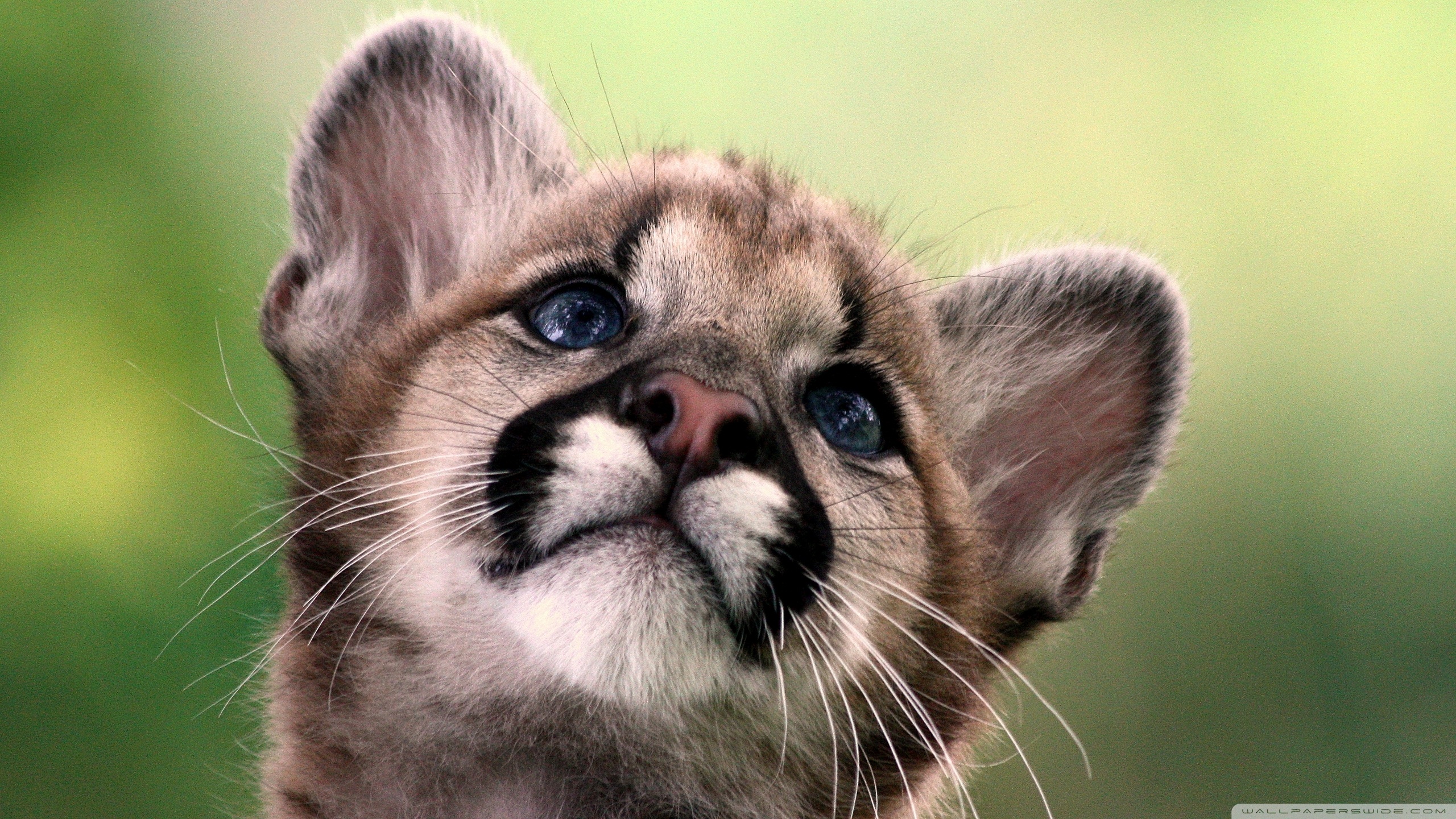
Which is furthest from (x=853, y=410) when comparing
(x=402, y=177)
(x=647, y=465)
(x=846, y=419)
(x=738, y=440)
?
(x=402, y=177)

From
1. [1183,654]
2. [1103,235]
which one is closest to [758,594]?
[1103,235]

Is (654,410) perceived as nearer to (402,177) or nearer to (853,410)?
(853,410)

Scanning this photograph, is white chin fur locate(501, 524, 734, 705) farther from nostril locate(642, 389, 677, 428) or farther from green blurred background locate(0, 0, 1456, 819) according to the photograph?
green blurred background locate(0, 0, 1456, 819)

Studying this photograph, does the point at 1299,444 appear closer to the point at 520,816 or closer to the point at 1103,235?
the point at 1103,235

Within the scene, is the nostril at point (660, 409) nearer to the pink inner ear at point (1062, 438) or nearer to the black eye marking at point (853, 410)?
the black eye marking at point (853, 410)

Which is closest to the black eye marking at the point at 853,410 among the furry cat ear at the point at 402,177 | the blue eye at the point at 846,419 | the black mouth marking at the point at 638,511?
the blue eye at the point at 846,419

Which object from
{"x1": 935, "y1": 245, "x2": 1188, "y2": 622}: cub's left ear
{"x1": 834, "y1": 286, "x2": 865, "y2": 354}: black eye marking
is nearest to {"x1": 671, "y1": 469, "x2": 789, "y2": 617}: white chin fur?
{"x1": 834, "y1": 286, "x2": 865, "y2": 354}: black eye marking
